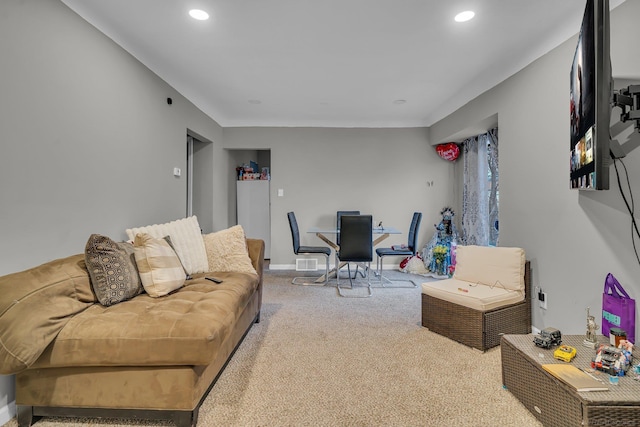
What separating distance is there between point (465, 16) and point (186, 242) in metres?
2.86

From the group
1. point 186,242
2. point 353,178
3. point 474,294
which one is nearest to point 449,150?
point 353,178

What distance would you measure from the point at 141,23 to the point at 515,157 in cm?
347

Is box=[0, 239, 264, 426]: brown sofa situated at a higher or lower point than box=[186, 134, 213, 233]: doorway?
lower

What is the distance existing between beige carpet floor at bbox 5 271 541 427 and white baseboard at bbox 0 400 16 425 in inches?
1.7

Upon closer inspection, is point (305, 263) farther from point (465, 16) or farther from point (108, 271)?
point (465, 16)

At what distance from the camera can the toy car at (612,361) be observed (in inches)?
57.6

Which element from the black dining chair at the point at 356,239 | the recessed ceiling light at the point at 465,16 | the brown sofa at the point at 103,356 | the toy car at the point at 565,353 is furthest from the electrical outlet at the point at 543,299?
the brown sofa at the point at 103,356

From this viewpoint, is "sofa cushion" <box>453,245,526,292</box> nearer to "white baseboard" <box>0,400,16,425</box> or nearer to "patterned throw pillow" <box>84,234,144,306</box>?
"patterned throw pillow" <box>84,234,144,306</box>

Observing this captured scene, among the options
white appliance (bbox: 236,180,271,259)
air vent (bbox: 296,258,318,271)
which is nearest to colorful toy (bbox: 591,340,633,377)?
air vent (bbox: 296,258,318,271)

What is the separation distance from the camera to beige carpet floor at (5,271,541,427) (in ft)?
5.24

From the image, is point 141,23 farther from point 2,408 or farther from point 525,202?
point 525,202

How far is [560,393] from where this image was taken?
56.6 inches

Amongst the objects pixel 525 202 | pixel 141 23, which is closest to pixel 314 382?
pixel 525 202

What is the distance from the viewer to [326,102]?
439cm
